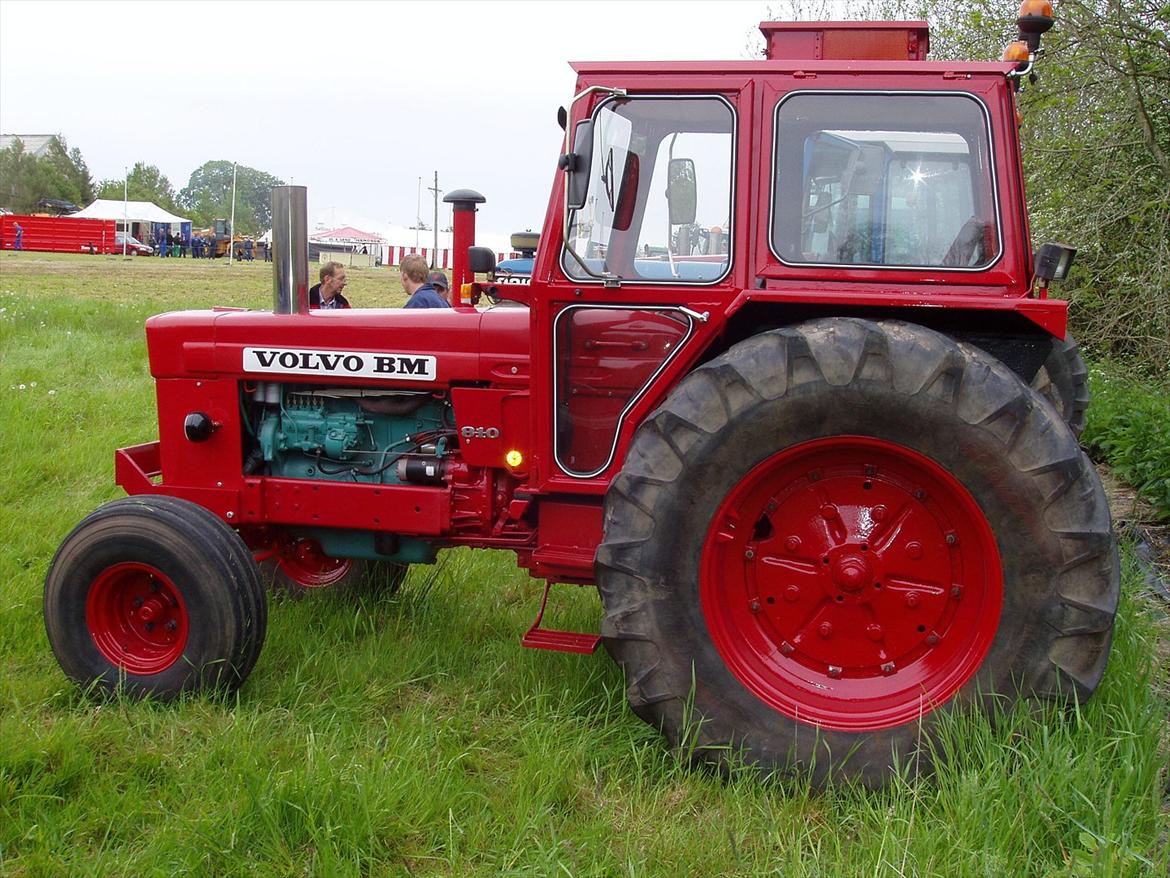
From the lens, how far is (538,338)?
3.31 metres

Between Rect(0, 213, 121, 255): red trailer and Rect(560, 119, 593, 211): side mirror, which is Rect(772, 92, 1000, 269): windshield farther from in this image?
Rect(0, 213, 121, 255): red trailer

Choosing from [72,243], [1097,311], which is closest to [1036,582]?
[1097,311]

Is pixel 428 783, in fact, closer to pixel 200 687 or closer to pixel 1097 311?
pixel 200 687

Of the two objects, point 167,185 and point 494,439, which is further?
point 167,185

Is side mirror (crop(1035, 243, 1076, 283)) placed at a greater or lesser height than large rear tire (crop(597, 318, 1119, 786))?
greater

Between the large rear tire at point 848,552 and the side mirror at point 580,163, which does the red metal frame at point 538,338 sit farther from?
the large rear tire at point 848,552

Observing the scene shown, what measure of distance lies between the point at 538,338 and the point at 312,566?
6.46 feet

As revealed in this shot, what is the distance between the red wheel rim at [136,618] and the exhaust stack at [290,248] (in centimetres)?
112

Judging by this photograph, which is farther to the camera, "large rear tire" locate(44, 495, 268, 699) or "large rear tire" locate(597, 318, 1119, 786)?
"large rear tire" locate(44, 495, 268, 699)

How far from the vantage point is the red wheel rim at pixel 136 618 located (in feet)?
11.7

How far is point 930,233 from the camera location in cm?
311

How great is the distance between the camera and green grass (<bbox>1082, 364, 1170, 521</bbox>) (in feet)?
18.8

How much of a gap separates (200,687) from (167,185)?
100m

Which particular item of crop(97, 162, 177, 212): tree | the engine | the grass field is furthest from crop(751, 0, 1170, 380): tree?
crop(97, 162, 177, 212): tree
